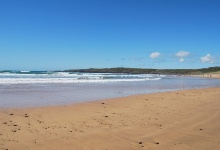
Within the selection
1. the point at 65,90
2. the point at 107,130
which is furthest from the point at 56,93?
the point at 107,130

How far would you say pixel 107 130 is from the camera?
269 inches

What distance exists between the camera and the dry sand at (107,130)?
5.57 m

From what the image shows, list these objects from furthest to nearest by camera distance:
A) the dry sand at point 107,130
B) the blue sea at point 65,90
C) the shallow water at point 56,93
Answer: the blue sea at point 65,90
the shallow water at point 56,93
the dry sand at point 107,130

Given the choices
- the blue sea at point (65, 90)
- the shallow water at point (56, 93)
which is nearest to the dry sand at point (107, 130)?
the shallow water at point (56, 93)

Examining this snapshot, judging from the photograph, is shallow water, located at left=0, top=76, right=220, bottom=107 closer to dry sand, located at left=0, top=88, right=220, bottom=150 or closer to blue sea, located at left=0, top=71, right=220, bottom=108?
blue sea, located at left=0, top=71, right=220, bottom=108

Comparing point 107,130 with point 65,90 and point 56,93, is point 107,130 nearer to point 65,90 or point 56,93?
point 56,93

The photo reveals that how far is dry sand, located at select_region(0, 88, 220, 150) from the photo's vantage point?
18.3 feet

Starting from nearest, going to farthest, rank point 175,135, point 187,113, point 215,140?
point 215,140
point 175,135
point 187,113

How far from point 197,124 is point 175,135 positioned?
1500 mm

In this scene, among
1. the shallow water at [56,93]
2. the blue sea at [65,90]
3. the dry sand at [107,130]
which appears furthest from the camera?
the blue sea at [65,90]

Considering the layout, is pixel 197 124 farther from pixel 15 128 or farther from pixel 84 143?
pixel 15 128

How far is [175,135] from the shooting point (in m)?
6.38

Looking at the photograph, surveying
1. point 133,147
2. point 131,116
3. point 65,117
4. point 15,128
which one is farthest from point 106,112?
point 133,147

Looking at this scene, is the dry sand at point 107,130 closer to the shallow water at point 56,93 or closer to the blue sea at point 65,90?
the shallow water at point 56,93
